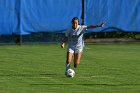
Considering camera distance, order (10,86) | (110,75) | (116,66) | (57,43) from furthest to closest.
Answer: (57,43) < (116,66) < (110,75) < (10,86)

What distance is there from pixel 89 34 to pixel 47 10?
3148 millimetres

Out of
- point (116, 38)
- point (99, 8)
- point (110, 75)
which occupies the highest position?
point (110, 75)

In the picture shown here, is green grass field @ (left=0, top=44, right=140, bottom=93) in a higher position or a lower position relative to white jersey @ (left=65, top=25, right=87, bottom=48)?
lower

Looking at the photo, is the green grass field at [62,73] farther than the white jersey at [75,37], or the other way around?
the white jersey at [75,37]

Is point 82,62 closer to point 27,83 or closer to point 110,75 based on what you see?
point 110,75

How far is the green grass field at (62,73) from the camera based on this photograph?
41.8 ft

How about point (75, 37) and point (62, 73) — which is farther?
point (62, 73)

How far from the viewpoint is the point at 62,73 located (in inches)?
637

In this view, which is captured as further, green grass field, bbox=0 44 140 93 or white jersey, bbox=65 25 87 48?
white jersey, bbox=65 25 87 48

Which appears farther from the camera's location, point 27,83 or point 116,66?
point 116,66

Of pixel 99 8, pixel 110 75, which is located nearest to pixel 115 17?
pixel 99 8

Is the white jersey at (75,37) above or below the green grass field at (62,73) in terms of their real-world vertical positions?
above

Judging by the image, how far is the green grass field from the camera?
12.8 metres

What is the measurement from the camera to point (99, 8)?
2981 centimetres
